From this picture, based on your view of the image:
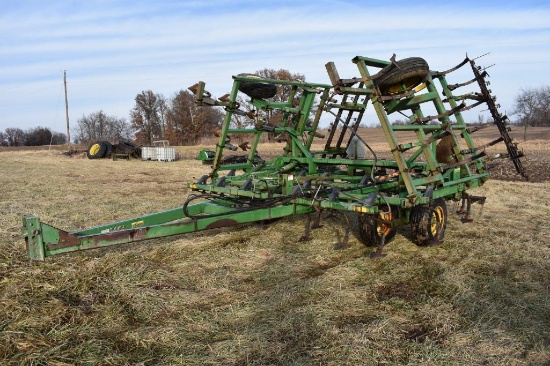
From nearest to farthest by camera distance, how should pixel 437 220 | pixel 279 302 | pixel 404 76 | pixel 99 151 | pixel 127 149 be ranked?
pixel 279 302 < pixel 404 76 < pixel 437 220 < pixel 99 151 < pixel 127 149

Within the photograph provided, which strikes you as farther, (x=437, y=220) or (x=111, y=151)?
(x=111, y=151)

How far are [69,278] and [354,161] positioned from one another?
13.1 ft

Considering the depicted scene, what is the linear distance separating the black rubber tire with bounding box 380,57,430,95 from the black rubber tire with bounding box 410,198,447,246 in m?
1.51

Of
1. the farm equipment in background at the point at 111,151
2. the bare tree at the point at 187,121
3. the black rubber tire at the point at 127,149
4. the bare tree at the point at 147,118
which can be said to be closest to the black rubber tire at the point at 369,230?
the farm equipment in background at the point at 111,151

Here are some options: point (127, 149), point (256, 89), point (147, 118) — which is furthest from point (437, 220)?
point (147, 118)

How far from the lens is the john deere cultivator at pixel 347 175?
4.63 metres

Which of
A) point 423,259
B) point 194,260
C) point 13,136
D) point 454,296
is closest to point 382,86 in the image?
point 423,259

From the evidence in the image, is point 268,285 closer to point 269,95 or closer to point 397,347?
point 397,347

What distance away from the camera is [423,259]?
5.29m

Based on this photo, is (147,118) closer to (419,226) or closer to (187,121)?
(187,121)

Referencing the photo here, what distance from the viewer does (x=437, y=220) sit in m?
5.84

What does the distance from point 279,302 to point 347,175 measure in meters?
3.39

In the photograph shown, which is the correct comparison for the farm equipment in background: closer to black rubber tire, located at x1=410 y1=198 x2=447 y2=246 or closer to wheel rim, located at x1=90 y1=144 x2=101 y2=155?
wheel rim, located at x1=90 y1=144 x2=101 y2=155

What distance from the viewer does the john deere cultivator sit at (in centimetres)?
463
